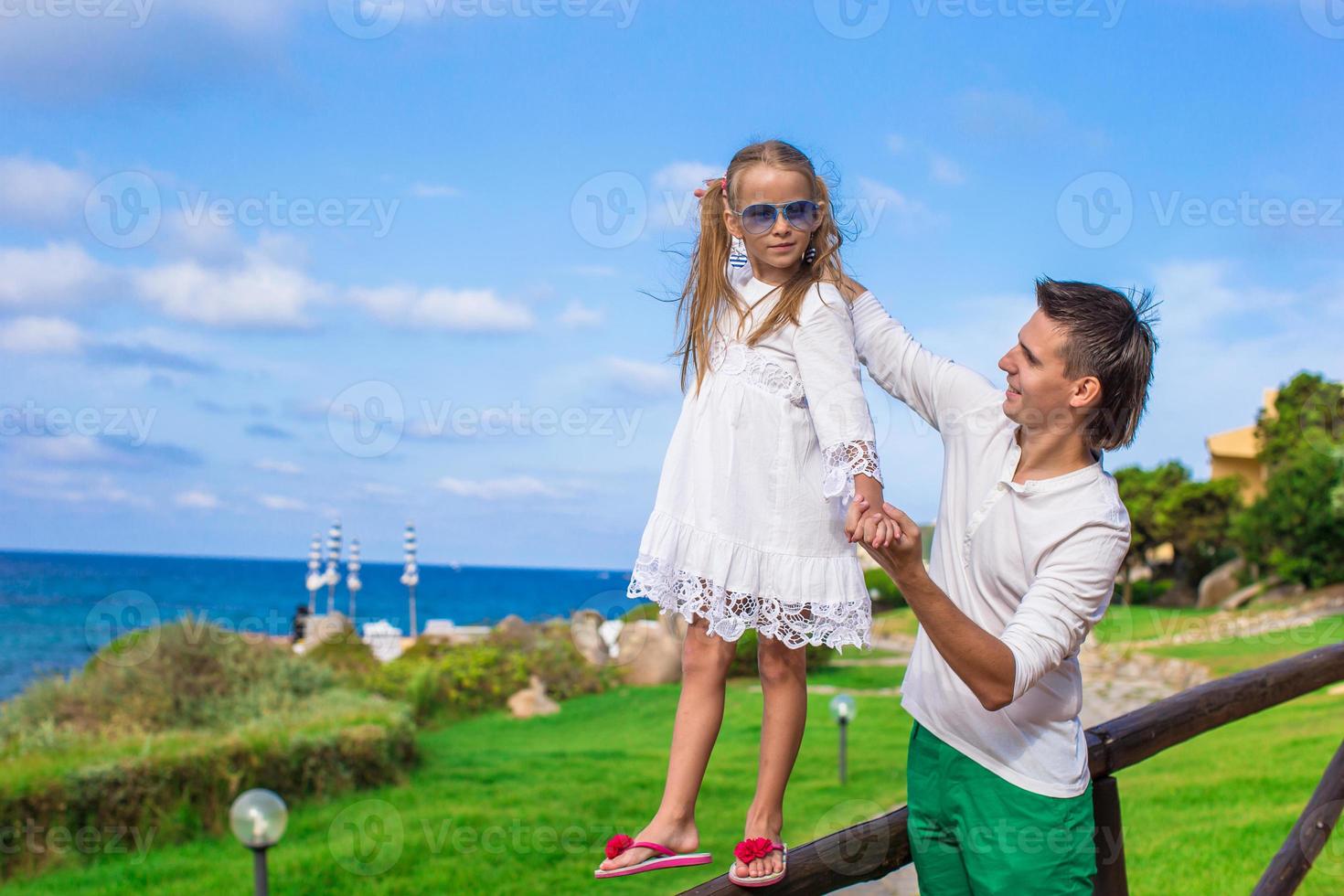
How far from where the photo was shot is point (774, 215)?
2.09m

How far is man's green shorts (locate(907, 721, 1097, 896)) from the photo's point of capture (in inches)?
78.1

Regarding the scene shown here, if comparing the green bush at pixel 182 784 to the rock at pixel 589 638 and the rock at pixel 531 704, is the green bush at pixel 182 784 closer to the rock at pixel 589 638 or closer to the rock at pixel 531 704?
the rock at pixel 531 704

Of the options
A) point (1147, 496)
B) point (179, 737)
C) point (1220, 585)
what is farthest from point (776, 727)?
point (1147, 496)

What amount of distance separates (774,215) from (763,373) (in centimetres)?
30

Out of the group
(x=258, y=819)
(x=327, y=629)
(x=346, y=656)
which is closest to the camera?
(x=258, y=819)

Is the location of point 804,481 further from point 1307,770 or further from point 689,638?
point 1307,770

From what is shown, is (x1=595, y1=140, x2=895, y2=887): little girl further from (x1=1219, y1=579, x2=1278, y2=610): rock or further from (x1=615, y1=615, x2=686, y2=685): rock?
(x1=1219, y1=579, x2=1278, y2=610): rock

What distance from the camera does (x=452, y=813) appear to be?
414 inches

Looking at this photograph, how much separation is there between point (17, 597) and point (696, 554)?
221 ft

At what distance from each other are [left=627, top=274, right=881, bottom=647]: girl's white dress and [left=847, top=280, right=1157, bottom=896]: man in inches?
8.5

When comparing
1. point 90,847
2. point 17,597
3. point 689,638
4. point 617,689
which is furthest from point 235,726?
point 17,597

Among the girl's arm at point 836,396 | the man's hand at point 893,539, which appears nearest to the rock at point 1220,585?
the girl's arm at point 836,396

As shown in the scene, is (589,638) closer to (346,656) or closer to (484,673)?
(484,673)

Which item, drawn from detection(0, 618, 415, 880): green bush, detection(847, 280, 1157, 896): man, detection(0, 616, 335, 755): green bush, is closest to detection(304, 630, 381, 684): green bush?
detection(0, 618, 415, 880): green bush
